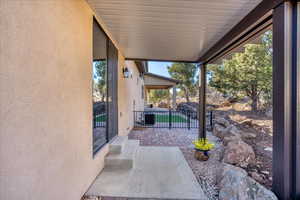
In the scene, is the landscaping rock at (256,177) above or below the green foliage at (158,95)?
below

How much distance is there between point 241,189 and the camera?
2223 mm

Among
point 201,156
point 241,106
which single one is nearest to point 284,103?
point 201,156

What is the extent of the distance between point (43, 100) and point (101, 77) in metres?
2.06

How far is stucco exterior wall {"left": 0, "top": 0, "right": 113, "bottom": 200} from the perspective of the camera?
46.3 inches

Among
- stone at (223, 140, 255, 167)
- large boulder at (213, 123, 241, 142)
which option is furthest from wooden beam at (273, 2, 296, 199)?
large boulder at (213, 123, 241, 142)

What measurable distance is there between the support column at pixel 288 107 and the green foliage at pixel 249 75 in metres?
4.97

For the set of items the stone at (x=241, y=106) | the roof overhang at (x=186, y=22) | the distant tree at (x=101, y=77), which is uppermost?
the roof overhang at (x=186, y=22)

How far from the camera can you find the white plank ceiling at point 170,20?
8.14 feet

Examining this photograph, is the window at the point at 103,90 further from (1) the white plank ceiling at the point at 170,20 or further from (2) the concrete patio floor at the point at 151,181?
(2) the concrete patio floor at the point at 151,181

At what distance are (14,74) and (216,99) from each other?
47.4 feet

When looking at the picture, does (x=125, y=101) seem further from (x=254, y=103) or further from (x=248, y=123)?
(x=254, y=103)

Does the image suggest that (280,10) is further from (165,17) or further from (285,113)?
(165,17)

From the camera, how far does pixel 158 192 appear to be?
2.62m

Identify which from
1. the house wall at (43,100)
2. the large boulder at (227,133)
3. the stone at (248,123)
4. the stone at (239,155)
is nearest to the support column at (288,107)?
the stone at (239,155)
